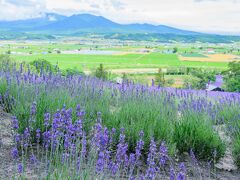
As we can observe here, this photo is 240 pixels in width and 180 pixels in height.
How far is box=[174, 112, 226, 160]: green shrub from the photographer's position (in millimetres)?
3781

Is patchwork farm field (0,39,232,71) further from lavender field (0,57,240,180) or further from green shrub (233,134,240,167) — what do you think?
green shrub (233,134,240,167)

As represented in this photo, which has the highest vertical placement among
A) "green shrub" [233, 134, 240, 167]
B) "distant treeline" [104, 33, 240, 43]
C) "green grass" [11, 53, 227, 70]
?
"green shrub" [233, 134, 240, 167]

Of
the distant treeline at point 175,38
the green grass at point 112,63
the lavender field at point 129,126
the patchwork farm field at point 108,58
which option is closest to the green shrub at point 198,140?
the lavender field at point 129,126

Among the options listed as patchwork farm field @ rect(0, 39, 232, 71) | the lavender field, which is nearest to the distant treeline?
patchwork farm field @ rect(0, 39, 232, 71)

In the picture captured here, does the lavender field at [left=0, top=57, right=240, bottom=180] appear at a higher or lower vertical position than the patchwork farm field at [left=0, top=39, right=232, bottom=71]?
higher

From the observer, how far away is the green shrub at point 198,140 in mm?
3781

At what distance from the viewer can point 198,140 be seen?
12.5ft

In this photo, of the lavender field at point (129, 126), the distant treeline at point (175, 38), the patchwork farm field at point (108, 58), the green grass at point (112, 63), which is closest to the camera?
the lavender field at point (129, 126)

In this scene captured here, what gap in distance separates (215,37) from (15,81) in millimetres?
139059

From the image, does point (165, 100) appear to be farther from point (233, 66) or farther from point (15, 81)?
point (233, 66)

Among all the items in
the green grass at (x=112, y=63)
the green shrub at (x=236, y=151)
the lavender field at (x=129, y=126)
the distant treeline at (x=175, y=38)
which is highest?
the lavender field at (x=129, y=126)

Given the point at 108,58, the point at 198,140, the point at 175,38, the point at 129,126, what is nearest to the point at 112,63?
the point at 108,58

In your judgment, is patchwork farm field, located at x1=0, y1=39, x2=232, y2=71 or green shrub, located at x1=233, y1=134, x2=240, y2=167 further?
patchwork farm field, located at x1=0, y1=39, x2=232, y2=71

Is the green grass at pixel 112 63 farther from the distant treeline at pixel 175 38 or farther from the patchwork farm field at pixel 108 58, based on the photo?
the distant treeline at pixel 175 38
